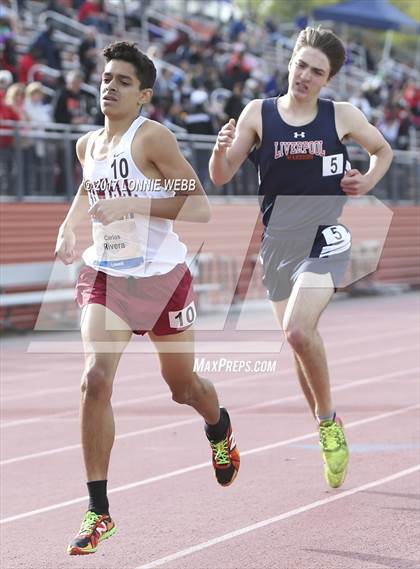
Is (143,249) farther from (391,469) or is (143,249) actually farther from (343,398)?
(343,398)

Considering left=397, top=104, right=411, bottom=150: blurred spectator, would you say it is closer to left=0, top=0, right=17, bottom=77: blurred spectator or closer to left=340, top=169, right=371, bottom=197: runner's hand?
left=0, top=0, right=17, bottom=77: blurred spectator

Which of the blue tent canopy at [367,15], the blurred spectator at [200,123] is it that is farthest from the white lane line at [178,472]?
the blue tent canopy at [367,15]

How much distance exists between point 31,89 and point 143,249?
10854mm

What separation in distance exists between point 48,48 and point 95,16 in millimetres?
3920

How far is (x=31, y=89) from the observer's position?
16547mm

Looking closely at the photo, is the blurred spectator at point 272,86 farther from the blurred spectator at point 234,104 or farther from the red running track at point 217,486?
the red running track at point 217,486

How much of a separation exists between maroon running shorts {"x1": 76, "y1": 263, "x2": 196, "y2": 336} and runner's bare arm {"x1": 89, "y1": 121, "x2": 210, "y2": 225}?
325 mm

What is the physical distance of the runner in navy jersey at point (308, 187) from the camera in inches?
279

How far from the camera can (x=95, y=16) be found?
23.4 m

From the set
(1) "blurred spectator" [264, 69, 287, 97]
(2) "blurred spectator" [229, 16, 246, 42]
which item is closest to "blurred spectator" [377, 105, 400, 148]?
(1) "blurred spectator" [264, 69, 287, 97]

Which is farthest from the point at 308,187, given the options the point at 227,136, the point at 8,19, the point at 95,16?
the point at 95,16

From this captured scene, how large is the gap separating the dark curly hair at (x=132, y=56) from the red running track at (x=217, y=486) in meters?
2.34

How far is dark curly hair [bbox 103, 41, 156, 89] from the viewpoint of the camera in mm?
6129

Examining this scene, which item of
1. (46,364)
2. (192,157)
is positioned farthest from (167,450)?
(192,157)
